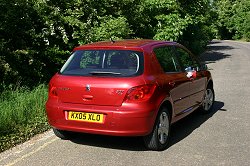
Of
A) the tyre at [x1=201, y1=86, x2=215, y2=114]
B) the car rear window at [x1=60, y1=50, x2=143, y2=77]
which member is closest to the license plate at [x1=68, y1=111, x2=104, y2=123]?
the car rear window at [x1=60, y1=50, x2=143, y2=77]

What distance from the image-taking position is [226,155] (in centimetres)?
539

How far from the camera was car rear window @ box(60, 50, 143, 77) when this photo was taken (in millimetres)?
5441

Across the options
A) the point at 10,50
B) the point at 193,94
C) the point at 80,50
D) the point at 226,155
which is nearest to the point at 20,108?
the point at 80,50

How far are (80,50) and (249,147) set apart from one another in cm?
289

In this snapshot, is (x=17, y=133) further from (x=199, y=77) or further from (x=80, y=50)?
(x=199, y=77)

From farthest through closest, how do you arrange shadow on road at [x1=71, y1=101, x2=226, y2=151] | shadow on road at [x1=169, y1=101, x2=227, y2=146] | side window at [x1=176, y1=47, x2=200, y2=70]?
1. side window at [x1=176, y1=47, x2=200, y2=70]
2. shadow on road at [x1=169, y1=101, x2=227, y2=146]
3. shadow on road at [x1=71, y1=101, x2=226, y2=151]

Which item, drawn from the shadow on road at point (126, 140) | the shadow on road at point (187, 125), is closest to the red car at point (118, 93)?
the shadow on road at point (126, 140)

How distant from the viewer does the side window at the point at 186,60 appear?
6.74 m

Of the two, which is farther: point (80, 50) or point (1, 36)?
point (1, 36)

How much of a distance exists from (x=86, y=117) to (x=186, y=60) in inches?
97.8

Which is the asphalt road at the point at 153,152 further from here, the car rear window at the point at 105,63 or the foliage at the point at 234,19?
the foliage at the point at 234,19

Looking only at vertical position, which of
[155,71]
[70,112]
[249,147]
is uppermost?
[155,71]

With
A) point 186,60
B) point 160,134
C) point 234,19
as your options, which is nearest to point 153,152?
point 160,134

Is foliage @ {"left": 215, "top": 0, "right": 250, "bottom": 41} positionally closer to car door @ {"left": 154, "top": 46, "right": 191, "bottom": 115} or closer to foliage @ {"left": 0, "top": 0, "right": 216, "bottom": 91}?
foliage @ {"left": 0, "top": 0, "right": 216, "bottom": 91}
